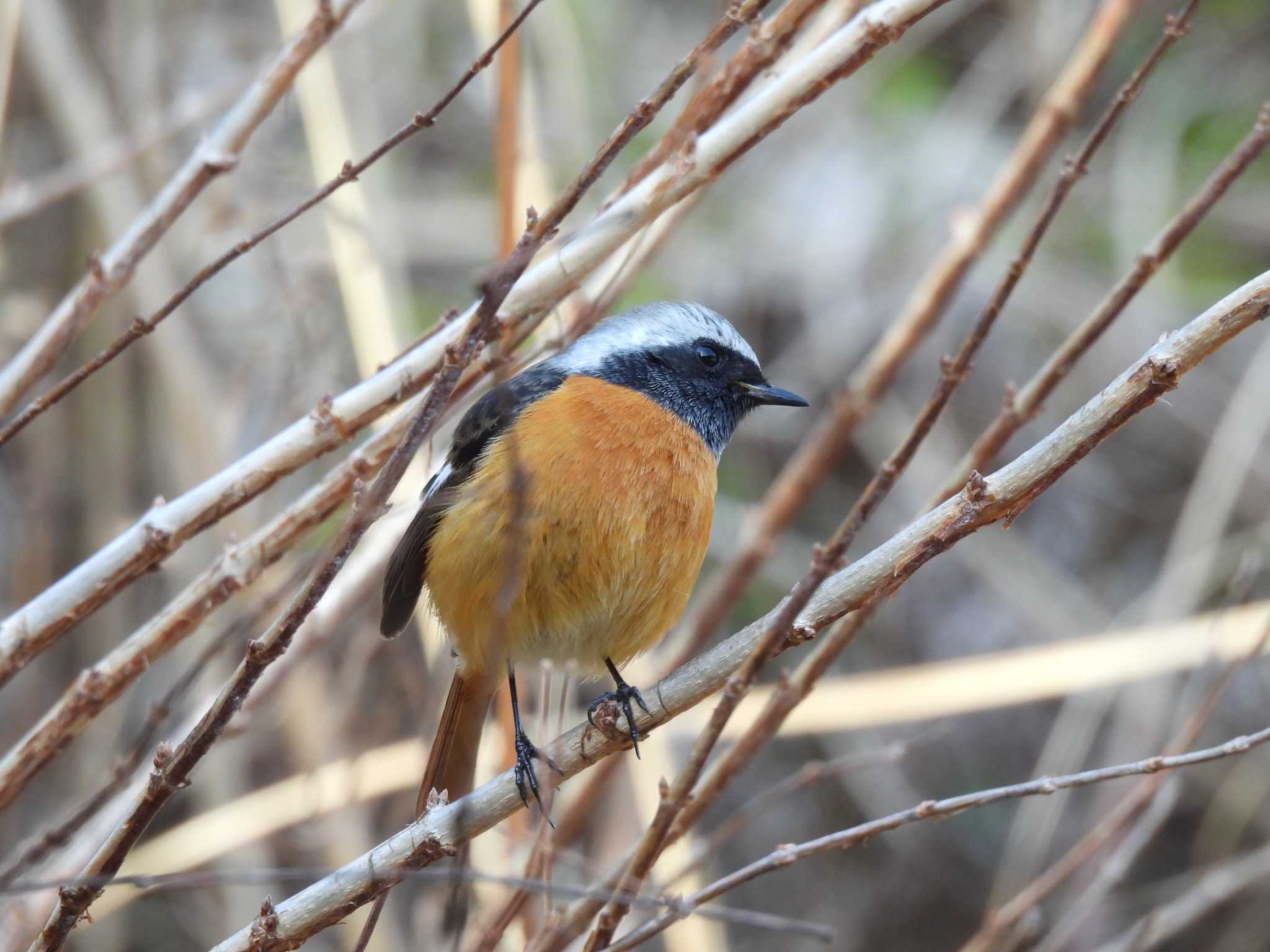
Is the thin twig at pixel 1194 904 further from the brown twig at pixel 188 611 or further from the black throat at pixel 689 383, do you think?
the brown twig at pixel 188 611

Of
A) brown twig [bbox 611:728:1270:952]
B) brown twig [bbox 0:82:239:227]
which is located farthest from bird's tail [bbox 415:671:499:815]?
brown twig [bbox 0:82:239:227]

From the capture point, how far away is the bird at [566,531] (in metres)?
2.94

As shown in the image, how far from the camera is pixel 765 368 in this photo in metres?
5.81

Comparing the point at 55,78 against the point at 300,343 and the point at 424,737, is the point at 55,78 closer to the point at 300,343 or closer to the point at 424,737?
the point at 300,343

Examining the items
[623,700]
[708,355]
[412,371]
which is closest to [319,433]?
[412,371]

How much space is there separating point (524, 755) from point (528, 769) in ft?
1.35

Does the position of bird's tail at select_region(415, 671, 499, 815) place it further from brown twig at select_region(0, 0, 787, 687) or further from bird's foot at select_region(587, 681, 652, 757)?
brown twig at select_region(0, 0, 787, 687)

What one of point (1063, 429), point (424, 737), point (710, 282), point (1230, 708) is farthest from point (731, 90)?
point (1230, 708)

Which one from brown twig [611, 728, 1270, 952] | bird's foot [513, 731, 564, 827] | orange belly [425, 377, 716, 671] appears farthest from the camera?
orange belly [425, 377, 716, 671]

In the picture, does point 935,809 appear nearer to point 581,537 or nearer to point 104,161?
point 581,537

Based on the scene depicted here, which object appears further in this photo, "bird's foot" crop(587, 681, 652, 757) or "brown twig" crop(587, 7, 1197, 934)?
"bird's foot" crop(587, 681, 652, 757)

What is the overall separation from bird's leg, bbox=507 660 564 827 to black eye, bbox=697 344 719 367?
1.04 metres

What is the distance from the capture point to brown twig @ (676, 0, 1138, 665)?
294cm

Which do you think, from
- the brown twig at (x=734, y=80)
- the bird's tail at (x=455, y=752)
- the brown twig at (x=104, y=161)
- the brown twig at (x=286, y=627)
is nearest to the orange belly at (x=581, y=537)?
the bird's tail at (x=455, y=752)
